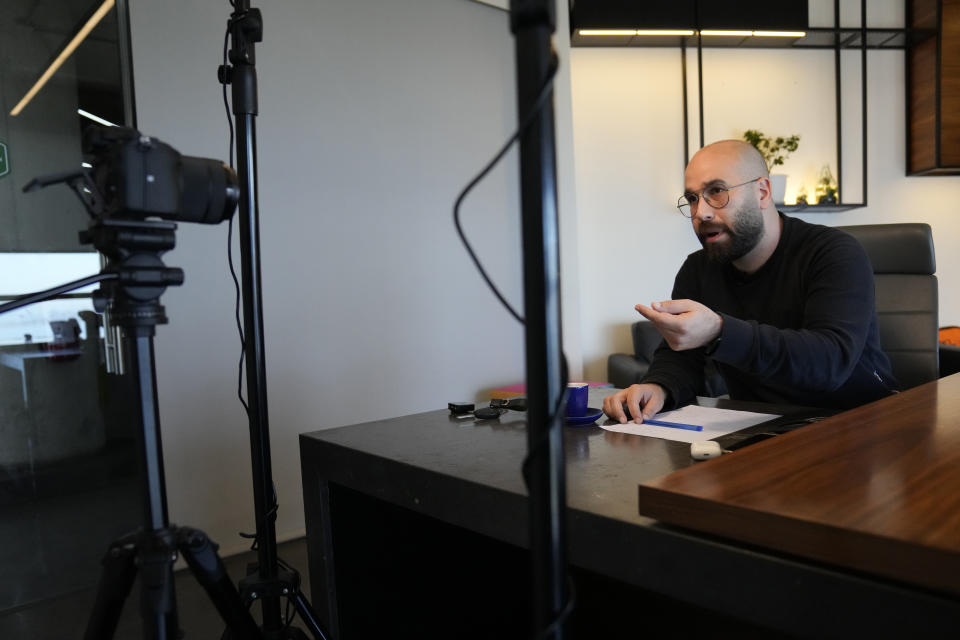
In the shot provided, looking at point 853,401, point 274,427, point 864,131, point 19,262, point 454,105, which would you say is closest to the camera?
point 853,401

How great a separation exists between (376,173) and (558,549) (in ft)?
8.71

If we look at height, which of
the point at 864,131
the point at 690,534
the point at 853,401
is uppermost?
the point at 864,131

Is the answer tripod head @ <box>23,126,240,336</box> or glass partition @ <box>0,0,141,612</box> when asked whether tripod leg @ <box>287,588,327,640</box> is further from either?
glass partition @ <box>0,0,141,612</box>

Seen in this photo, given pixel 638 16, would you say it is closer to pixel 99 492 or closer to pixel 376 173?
pixel 376 173

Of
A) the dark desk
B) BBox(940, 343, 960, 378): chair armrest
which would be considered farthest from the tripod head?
BBox(940, 343, 960, 378): chair armrest

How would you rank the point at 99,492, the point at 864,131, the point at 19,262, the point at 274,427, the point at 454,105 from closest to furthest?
the point at 19,262 → the point at 99,492 → the point at 274,427 → the point at 454,105 → the point at 864,131

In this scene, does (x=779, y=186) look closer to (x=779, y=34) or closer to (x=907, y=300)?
(x=779, y=34)

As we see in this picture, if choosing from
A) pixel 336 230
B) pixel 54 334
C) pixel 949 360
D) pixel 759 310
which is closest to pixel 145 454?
pixel 759 310

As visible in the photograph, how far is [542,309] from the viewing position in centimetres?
43

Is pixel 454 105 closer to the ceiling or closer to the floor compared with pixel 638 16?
closer to the floor

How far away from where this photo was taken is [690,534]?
2.22 ft

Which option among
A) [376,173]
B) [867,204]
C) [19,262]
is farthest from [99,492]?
[867,204]

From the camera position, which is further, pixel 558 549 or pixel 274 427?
pixel 274 427

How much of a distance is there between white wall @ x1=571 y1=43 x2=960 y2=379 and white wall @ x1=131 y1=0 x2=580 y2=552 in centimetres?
76
